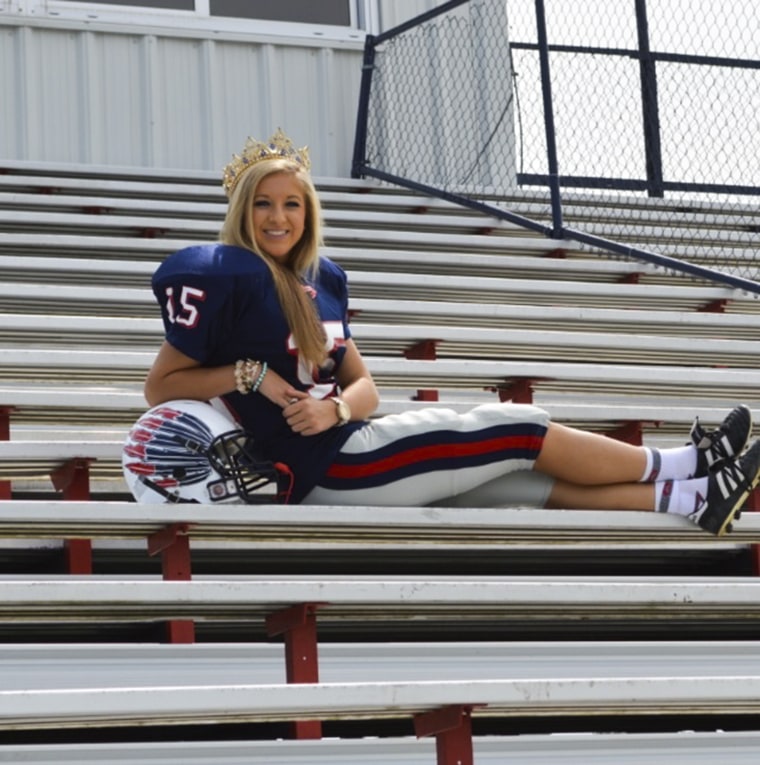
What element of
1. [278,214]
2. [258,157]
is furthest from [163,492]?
[258,157]

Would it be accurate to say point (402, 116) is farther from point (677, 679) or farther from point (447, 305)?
point (677, 679)

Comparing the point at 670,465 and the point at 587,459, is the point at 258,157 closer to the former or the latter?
the point at 587,459

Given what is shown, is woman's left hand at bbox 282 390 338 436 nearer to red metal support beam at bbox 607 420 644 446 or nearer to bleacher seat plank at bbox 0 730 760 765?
bleacher seat plank at bbox 0 730 760 765

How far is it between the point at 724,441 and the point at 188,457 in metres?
0.96

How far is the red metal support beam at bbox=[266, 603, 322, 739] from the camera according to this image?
284 centimetres

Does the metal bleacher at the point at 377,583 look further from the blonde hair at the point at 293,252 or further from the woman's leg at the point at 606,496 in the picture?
the blonde hair at the point at 293,252

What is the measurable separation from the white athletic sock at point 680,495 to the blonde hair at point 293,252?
658 millimetres

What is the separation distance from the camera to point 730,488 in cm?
327

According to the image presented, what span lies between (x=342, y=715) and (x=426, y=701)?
13 cm

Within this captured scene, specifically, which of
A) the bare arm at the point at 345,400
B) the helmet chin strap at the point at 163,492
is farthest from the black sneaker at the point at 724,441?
the helmet chin strap at the point at 163,492

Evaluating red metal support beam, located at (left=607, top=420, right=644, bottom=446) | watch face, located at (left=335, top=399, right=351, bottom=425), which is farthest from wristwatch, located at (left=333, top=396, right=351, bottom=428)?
red metal support beam, located at (left=607, top=420, right=644, bottom=446)

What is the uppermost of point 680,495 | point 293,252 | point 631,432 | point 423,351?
point 293,252

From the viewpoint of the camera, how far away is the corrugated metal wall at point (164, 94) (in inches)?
220

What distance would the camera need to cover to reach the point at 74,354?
3.69 m
